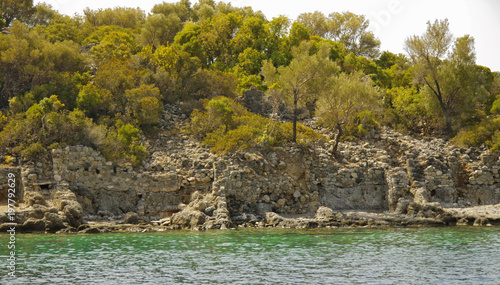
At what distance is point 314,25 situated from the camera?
64.1 m

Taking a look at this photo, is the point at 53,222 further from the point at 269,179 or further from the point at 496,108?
the point at 496,108

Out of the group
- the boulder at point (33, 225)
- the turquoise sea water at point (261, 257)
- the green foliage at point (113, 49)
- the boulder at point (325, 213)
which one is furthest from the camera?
the green foliage at point (113, 49)

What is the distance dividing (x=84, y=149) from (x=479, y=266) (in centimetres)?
2290

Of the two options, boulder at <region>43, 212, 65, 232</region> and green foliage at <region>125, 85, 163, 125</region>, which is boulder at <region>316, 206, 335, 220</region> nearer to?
green foliage at <region>125, 85, 163, 125</region>

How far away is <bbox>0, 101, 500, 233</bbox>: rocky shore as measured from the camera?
1210 inches

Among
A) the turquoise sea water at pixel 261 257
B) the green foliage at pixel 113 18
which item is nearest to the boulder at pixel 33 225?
the turquoise sea water at pixel 261 257

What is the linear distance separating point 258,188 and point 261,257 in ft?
40.7

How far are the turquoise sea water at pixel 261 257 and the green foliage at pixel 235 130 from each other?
326 inches

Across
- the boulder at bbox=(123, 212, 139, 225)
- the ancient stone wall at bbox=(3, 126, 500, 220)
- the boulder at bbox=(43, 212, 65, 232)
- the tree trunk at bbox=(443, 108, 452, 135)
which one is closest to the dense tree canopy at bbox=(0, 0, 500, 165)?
the tree trunk at bbox=(443, 108, 452, 135)

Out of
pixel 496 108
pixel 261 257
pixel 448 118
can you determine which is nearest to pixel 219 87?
pixel 448 118

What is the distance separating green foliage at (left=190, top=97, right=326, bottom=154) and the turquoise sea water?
27.1 feet

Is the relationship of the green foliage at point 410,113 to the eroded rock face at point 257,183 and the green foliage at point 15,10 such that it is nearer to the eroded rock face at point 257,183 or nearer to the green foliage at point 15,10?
the eroded rock face at point 257,183

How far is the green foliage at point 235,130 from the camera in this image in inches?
1403

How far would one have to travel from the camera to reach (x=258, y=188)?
3381 cm
